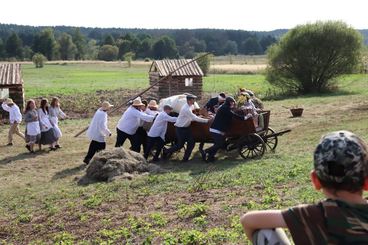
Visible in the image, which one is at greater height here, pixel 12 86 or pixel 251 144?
pixel 12 86

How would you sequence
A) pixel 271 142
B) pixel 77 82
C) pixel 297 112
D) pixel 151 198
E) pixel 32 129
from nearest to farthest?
pixel 151 198 < pixel 271 142 < pixel 32 129 < pixel 297 112 < pixel 77 82

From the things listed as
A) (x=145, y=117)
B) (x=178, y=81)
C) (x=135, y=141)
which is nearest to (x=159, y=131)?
(x=145, y=117)

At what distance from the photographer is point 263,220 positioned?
2.92 m

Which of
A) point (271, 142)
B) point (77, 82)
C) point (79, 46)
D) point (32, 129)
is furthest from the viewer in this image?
point (79, 46)

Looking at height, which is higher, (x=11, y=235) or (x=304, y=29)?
(x=304, y=29)

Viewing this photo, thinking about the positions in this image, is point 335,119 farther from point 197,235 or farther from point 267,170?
point 197,235

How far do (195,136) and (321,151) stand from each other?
38.4 feet

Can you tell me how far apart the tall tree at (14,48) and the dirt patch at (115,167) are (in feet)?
436

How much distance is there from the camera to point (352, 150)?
8.68 feet

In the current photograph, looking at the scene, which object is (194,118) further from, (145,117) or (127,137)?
(127,137)

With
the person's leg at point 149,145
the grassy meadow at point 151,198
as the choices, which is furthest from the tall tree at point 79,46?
the person's leg at point 149,145

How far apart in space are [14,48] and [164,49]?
4018 centimetres

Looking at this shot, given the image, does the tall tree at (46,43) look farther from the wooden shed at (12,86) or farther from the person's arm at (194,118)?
the person's arm at (194,118)

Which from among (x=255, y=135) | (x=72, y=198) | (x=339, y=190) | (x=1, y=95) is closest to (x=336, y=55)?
(x=1, y=95)
